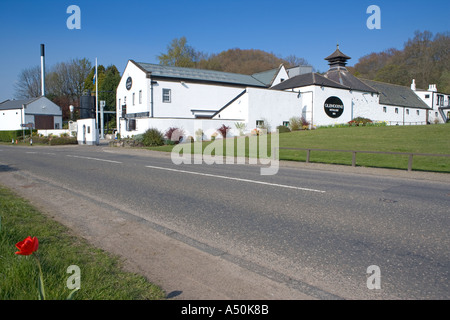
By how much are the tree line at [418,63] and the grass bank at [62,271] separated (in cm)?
6718

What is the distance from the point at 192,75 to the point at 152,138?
14461mm

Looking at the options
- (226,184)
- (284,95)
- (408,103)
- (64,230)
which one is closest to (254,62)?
(408,103)

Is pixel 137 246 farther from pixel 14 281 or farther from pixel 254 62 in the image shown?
pixel 254 62

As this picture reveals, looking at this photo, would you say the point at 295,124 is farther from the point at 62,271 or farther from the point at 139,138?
the point at 62,271

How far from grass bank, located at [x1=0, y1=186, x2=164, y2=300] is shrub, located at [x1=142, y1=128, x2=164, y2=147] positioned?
23267mm

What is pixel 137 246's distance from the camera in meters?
4.83

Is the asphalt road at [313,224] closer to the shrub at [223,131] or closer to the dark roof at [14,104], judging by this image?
the shrub at [223,131]

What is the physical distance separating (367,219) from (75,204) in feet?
20.8

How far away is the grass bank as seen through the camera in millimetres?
3143

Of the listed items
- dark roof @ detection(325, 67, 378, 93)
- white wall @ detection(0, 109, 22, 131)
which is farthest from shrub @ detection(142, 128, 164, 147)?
white wall @ detection(0, 109, 22, 131)

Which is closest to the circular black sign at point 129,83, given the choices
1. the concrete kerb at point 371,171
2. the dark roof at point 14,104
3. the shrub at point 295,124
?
the shrub at point 295,124

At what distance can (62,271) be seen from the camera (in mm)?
3607

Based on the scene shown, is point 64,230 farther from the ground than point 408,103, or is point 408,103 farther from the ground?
point 408,103

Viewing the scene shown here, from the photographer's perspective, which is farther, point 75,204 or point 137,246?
point 75,204
